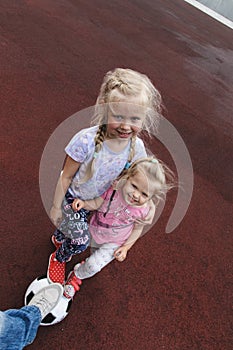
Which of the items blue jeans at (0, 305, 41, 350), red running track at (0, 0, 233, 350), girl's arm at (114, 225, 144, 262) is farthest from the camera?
red running track at (0, 0, 233, 350)

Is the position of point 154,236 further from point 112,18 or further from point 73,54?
A: point 112,18

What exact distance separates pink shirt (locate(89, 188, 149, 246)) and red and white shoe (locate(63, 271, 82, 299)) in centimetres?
40

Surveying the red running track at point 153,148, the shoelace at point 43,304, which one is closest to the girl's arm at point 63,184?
the shoelace at point 43,304

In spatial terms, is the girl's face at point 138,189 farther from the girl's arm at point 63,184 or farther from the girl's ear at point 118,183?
the girl's arm at point 63,184

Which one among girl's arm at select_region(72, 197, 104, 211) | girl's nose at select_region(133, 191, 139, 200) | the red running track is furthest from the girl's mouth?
the red running track

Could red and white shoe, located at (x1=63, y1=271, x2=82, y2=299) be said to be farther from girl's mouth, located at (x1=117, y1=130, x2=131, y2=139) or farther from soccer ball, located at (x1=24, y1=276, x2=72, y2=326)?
girl's mouth, located at (x1=117, y1=130, x2=131, y2=139)

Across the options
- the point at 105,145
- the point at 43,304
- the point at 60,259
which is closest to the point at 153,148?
the point at 60,259

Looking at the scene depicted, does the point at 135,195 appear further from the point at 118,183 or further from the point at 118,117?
the point at 118,117

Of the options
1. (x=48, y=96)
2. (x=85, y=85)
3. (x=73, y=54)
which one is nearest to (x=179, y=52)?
(x=73, y=54)

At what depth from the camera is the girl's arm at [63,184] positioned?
5.51 feet

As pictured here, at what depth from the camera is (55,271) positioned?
2111 millimetres

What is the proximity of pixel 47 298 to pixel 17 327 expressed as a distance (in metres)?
0.35

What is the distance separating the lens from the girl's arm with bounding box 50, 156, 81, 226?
5.51 ft

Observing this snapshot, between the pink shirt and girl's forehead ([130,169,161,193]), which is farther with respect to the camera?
the pink shirt
